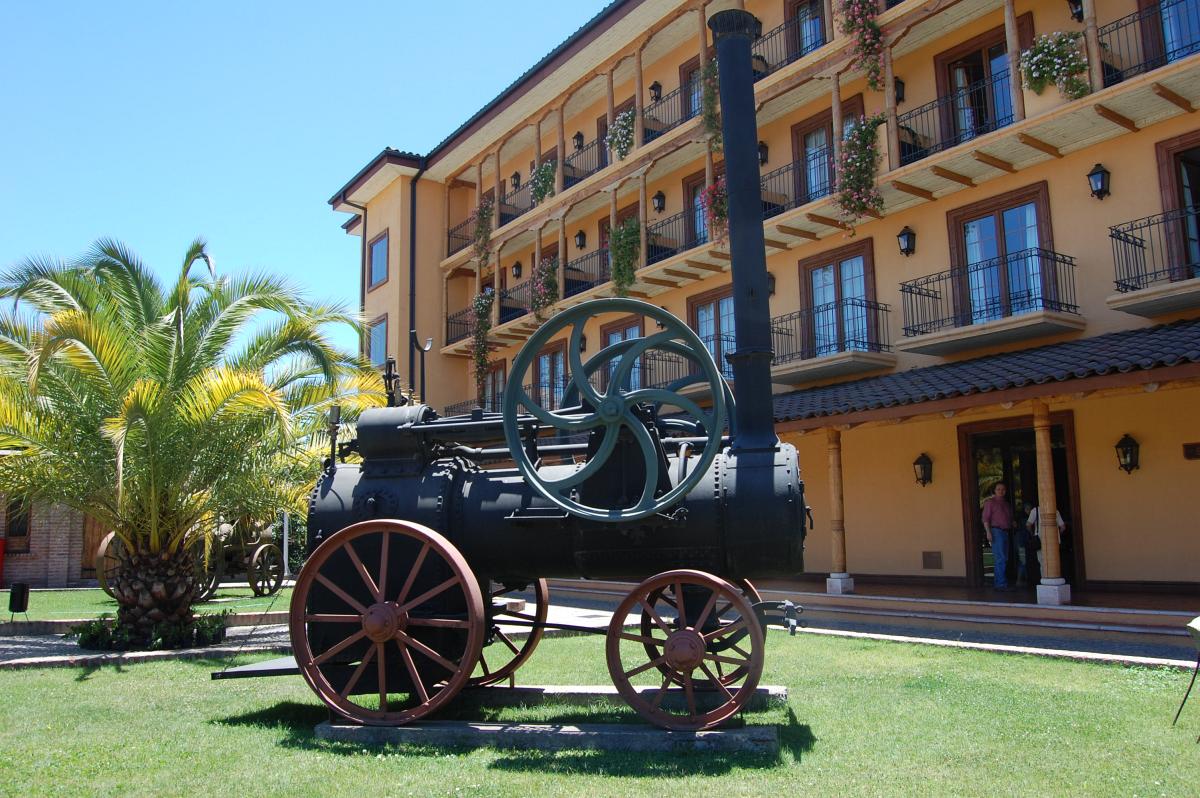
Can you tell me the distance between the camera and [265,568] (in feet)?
62.5

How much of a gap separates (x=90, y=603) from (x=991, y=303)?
1589 cm

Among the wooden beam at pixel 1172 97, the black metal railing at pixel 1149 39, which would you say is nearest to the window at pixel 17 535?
the black metal railing at pixel 1149 39

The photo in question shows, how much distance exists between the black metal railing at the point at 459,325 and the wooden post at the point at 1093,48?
16947 millimetres

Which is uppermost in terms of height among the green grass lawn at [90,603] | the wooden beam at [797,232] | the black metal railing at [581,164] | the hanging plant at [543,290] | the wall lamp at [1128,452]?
the black metal railing at [581,164]

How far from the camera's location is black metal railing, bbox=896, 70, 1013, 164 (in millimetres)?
15062

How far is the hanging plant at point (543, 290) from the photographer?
2261 cm

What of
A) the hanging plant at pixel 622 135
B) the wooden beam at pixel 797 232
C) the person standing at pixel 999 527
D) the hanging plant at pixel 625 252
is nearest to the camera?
the person standing at pixel 999 527

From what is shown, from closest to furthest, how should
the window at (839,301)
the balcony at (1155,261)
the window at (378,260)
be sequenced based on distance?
the balcony at (1155,261) → the window at (839,301) → the window at (378,260)

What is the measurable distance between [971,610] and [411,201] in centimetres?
2102

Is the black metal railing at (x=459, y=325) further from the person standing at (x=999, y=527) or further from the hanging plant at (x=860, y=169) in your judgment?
the person standing at (x=999, y=527)

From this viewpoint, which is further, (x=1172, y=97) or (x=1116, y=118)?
(x=1116, y=118)

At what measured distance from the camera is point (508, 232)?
985 inches

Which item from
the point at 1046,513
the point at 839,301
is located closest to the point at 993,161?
the point at 839,301

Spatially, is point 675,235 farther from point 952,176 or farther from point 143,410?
point 143,410
